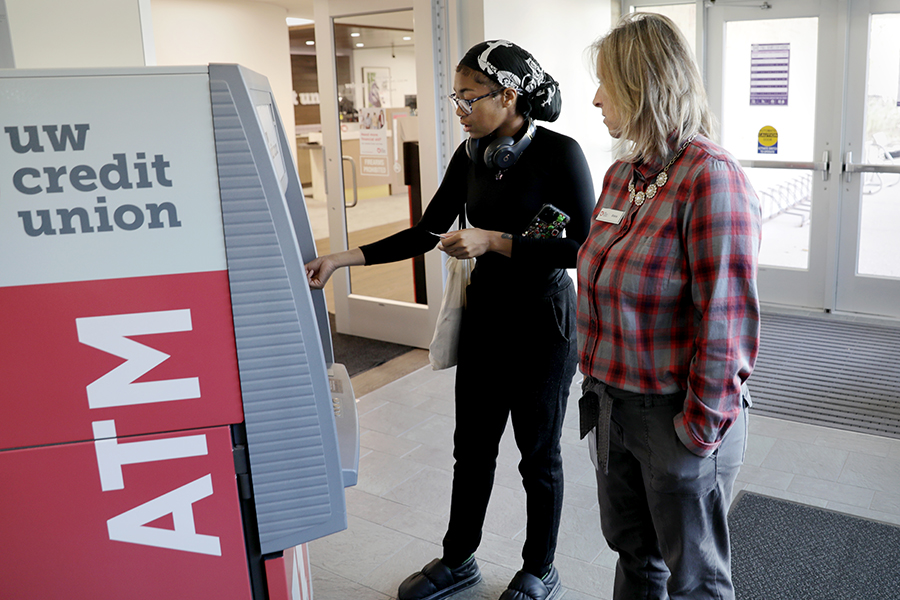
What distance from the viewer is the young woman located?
78.6 inches

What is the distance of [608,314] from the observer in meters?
1.54

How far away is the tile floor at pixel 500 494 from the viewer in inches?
99.5

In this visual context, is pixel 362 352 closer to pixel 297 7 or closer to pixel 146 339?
pixel 146 339

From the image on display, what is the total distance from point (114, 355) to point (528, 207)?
1.20 metres

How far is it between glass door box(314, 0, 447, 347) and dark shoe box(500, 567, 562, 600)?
8.57 feet

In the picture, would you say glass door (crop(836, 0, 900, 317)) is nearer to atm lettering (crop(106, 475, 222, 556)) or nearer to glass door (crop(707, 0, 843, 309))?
glass door (crop(707, 0, 843, 309))

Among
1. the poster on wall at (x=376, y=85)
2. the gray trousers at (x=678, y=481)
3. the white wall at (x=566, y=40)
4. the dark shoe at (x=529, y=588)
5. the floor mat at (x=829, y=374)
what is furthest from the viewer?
the poster on wall at (x=376, y=85)

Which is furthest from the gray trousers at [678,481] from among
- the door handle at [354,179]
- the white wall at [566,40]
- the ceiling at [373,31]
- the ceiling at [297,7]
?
the ceiling at [297,7]

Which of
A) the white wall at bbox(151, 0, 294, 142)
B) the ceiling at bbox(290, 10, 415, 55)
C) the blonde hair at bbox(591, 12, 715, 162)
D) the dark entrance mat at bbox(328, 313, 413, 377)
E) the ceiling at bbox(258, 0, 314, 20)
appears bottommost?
the dark entrance mat at bbox(328, 313, 413, 377)

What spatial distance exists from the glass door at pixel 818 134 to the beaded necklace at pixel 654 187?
4.49m

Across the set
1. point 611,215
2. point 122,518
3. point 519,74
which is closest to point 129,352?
point 122,518

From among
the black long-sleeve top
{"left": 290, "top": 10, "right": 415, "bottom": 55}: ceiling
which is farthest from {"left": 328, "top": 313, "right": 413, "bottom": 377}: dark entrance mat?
the black long-sleeve top

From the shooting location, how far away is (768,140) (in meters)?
5.57

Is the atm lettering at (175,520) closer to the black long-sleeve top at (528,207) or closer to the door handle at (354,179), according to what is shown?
the black long-sleeve top at (528,207)
